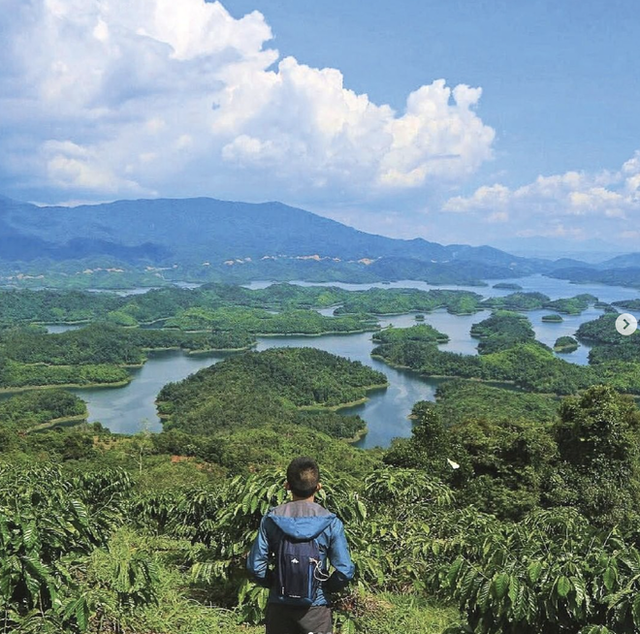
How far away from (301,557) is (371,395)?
1802 inches

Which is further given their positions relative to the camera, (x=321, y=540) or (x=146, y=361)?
(x=146, y=361)

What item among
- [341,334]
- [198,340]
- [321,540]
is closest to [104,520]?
[321,540]

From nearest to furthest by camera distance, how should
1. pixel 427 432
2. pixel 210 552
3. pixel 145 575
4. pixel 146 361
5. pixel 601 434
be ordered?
pixel 145 575
pixel 210 552
pixel 601 434
pixel 427 432
pixel 146 361

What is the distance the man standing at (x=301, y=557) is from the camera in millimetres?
2164

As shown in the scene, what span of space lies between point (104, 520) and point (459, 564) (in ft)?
8.29

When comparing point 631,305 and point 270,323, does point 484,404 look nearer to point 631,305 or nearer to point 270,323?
point 270,323

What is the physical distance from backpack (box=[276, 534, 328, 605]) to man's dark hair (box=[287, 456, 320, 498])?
7.1 inches

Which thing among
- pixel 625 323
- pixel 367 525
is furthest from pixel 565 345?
pixel 367 525

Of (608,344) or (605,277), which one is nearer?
(608,344)

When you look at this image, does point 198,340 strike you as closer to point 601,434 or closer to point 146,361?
point 146,361

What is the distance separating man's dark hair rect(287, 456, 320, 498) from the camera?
224cm

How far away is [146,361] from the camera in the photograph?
2402 inches

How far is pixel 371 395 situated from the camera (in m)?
47.3

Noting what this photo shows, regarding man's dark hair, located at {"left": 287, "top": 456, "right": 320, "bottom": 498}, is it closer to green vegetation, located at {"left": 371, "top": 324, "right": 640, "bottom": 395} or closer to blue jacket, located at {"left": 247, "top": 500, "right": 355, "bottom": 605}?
blue jacket, located at {"left": 247, "top": 500, "right": 355, "bottom": 605}
